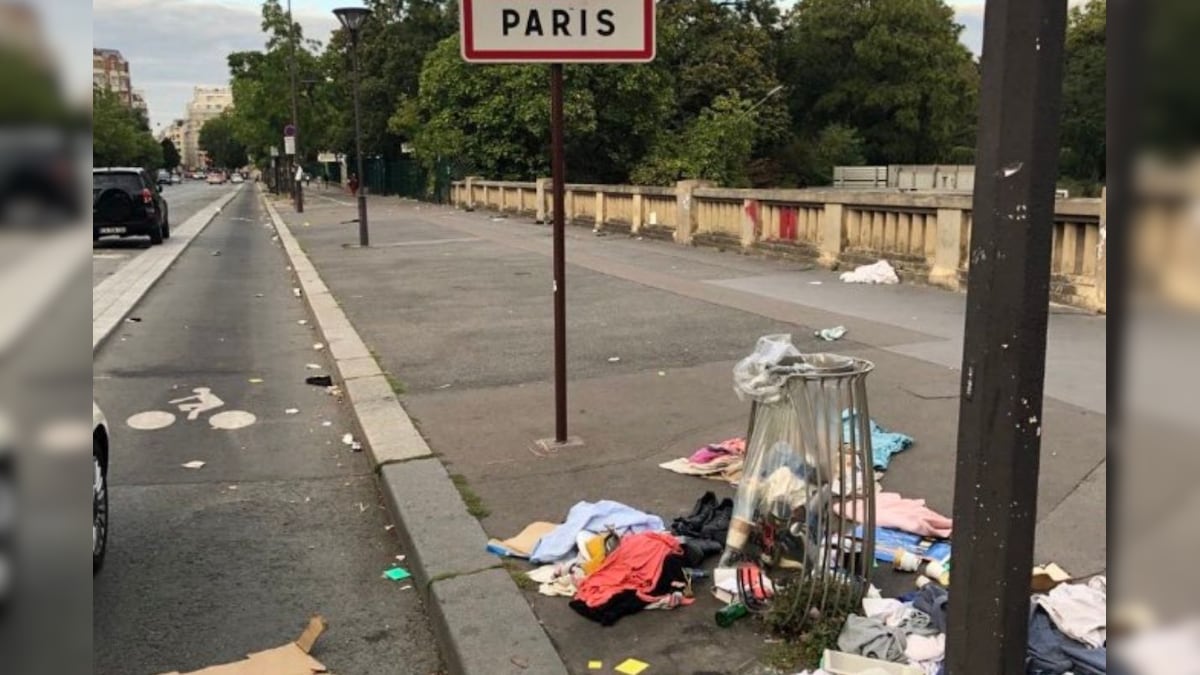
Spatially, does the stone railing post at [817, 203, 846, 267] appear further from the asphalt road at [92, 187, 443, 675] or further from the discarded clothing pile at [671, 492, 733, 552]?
the discarded clothing pile at [671, 492, 733, 552]

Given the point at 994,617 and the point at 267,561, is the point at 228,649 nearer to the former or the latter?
the point at 267,561

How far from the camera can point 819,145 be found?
71938mm

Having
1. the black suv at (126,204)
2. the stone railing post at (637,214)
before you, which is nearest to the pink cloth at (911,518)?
the stone railing post at (637,214)

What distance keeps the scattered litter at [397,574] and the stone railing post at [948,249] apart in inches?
358

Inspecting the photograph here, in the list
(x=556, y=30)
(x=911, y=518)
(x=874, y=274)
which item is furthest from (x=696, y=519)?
(x=874, y=274)

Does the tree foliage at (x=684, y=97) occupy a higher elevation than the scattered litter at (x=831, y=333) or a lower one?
higher

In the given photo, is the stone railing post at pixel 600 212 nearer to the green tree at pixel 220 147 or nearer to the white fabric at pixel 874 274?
the white fabric at pixel 874 274

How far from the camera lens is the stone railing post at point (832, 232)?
569 inches

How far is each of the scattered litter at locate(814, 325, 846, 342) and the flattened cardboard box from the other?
6279mm

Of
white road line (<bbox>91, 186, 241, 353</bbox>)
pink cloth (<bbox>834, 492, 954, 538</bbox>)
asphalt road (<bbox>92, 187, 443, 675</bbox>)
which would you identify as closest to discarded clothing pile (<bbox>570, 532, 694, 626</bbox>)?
asphalt road (<bbox>92, 187, 443, 675</bbox>)

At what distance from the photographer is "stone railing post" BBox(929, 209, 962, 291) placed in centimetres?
1195

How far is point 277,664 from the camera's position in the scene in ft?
12.1

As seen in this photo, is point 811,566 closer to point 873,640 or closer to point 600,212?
point 873,640

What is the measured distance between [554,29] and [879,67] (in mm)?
74912
